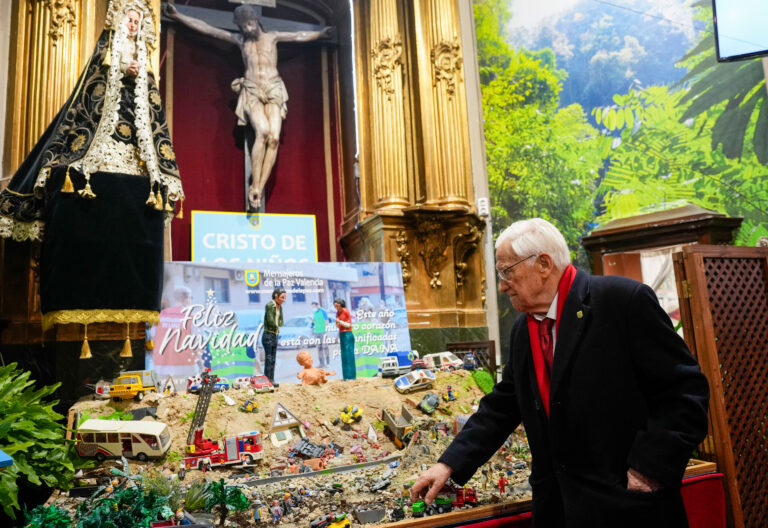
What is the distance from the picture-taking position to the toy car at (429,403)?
3322mm

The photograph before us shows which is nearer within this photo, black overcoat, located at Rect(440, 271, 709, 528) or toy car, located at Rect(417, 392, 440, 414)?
black overcoat, located at Rect(440, 271, 709, 528)

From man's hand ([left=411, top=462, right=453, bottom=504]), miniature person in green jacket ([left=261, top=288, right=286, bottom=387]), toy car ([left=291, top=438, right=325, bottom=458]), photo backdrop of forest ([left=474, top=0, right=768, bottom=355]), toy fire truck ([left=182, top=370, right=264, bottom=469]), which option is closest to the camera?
man's hand ([left=411, top=462, right=453, bottom=504])

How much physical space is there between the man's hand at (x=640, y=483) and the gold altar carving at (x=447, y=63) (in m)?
4.73

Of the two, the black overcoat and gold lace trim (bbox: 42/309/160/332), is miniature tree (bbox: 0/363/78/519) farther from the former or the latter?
the black overcoat

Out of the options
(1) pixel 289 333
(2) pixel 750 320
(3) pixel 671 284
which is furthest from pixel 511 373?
(3) pixel 671 284

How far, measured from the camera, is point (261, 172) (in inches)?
225

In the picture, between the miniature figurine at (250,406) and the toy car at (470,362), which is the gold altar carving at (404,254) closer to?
the toy car at (470,362)

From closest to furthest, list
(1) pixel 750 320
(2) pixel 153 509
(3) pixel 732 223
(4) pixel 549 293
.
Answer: (4) pixel 549 293, (2) pixel 153 509, (1) pixel 750 320, (3) pixel 732 223

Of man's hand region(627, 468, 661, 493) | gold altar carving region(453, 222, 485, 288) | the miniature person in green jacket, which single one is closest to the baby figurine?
the miniature person in green jacket

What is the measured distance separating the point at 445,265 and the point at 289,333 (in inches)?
67.8

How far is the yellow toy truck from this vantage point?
9.82 feet

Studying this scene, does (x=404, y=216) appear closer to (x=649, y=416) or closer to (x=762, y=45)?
(x=762, y=45)

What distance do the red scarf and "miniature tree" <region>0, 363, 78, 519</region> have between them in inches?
70.8

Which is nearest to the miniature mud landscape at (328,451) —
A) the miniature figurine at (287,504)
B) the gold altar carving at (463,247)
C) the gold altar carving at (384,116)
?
the miniature figurine at (287,504)
